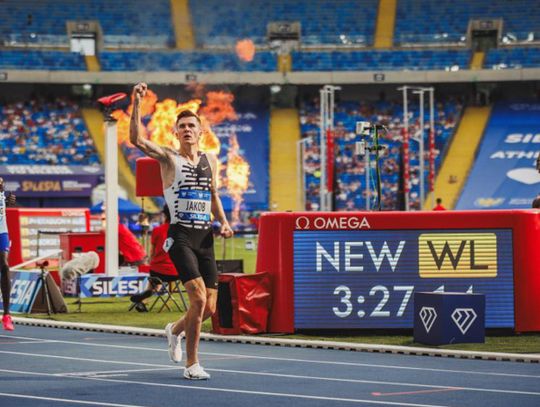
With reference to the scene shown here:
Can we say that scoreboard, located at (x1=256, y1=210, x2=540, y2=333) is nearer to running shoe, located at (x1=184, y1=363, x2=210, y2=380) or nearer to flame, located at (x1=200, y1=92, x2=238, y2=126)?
running shoe, located at (x1=184, y1=363, x2=210, y2=380)

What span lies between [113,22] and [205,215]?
57654mm

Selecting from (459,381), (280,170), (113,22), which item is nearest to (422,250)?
(459,381)

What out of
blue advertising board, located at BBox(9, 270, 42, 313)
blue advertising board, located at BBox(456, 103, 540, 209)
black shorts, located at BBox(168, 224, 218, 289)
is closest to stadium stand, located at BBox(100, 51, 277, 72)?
blue advertising board, located at BBox(456, 103, 540, 209)

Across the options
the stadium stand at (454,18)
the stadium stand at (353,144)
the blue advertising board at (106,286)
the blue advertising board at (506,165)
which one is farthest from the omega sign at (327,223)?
the stadium stand at (454,18)

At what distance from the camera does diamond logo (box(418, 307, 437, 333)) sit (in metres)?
12.5

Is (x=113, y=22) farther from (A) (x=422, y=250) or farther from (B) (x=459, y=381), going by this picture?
(B) (x=459, y=381)

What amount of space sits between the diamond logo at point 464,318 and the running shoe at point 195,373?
12.8ft

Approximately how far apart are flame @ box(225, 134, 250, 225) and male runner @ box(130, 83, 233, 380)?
45840 millimetres

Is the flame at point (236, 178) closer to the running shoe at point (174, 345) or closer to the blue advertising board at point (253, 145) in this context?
the blue advertising board at point (253, 145)

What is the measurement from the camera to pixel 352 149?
2372 inches

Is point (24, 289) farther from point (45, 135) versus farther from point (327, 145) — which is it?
point (45, 135)

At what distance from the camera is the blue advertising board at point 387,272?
13695mm

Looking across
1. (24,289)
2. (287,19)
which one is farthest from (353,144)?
(24,289)

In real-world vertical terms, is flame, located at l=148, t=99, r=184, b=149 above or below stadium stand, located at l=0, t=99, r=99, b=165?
below
